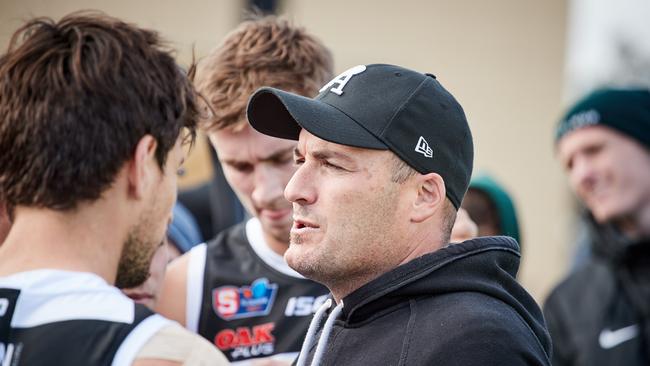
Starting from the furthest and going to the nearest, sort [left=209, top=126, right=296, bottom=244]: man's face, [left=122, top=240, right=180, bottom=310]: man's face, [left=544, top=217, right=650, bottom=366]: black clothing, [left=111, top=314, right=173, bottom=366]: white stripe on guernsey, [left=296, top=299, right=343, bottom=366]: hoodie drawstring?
[left=544, top=217, right=650, bottom=366]: black clothing, [left=209, top=126, right=296, bottom=244]: man's face, [left=122, top=240, right=180, bottom=310]: man's face, [left=296, top=299, right=343, bottom=366]: hoodie drawstring, [left=111, top=314, right=173, bottom=366]: white stripe on guernsey

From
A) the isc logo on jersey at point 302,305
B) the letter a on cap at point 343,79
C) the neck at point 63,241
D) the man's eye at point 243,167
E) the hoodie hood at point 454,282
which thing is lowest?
the isc logo on jersey at point 302,305

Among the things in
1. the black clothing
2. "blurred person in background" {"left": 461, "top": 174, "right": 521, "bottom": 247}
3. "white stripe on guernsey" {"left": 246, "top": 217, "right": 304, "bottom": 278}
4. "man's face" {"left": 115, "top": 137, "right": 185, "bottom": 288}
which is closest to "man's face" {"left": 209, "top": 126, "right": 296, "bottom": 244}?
"white stripe on guernsey" {"left": 246, "top": 217, "right": 304, "bottom": 278}

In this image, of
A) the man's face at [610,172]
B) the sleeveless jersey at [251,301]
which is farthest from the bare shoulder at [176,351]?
the man's face at [610,172]

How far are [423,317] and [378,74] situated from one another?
698 mm

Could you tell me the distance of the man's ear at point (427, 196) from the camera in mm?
2525

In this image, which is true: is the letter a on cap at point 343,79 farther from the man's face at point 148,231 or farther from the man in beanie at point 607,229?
the man in beanie at point 607,229

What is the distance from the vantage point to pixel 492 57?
13461 mm

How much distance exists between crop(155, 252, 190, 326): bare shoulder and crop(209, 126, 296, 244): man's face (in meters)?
0.39

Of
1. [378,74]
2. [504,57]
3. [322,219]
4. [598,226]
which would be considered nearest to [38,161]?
[322,219]

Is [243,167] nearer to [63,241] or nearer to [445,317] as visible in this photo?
[63,241]

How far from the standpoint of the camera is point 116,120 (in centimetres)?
261

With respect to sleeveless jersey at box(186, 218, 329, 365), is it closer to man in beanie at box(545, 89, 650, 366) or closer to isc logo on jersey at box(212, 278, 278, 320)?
isc logo on jersey at box(212, 278, 278, 320)

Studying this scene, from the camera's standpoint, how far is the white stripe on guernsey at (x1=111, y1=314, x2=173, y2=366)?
7.70 feet

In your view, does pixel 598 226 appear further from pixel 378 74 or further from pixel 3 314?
pixel 3 314
